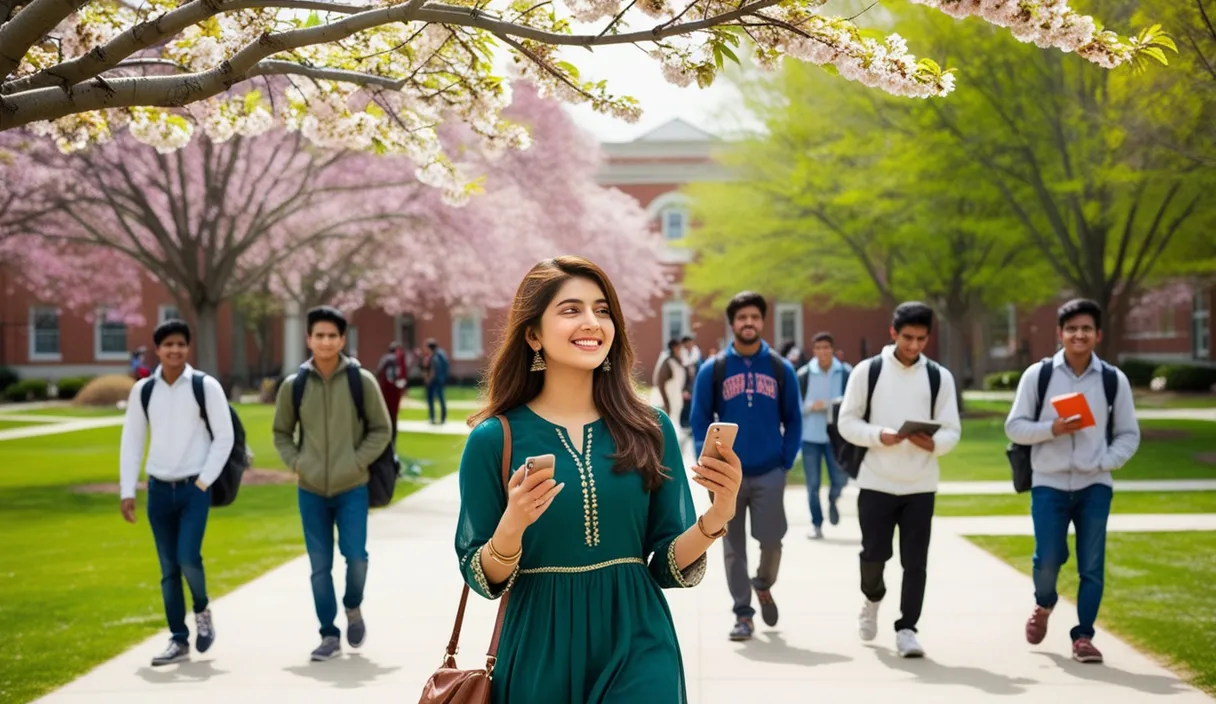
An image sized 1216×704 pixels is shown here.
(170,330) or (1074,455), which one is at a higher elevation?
(170,330)

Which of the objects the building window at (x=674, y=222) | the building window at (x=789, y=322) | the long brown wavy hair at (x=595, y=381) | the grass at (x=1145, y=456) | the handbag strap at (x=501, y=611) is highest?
the building window at (x=674, y=222)

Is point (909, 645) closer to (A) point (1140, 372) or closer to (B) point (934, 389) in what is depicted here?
(B) point (934, 389)

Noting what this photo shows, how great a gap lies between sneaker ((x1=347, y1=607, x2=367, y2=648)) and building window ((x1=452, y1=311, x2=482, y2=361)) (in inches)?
1966

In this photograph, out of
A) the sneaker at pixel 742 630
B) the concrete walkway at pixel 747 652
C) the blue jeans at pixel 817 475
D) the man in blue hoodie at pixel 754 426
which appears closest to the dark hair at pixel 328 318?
the concrete walkway at pixel 747 652

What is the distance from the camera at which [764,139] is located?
2984 centimetres

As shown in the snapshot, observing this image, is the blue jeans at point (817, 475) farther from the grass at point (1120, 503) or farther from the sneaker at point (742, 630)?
the sneaker at point (742, 630)

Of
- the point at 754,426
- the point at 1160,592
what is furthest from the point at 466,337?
the point at 754,426

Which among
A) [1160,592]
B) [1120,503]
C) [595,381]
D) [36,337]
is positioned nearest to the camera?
[595,381]

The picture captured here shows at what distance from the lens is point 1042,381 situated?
23.7 ft

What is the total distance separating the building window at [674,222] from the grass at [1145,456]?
29281mm

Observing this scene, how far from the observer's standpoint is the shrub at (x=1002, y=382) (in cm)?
4688

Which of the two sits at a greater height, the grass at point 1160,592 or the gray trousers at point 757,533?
the gray trousers at point 757,533

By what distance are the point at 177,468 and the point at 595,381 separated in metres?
4.25

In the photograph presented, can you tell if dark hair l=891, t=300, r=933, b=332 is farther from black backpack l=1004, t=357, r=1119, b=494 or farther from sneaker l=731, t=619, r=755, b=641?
sneaker l=731, t=619, r=755, b=641
